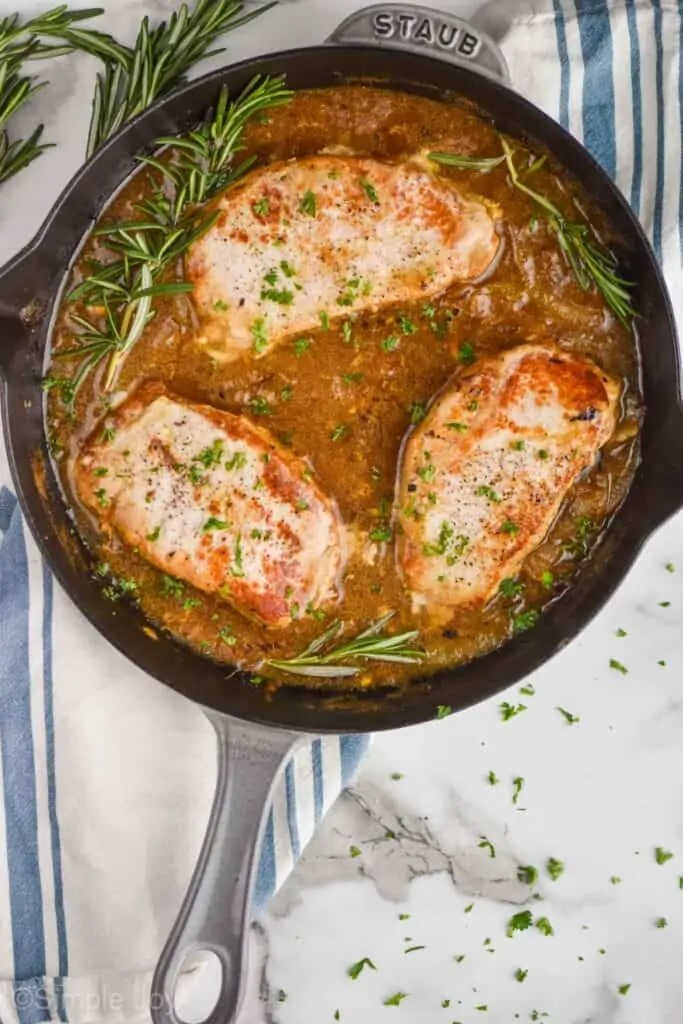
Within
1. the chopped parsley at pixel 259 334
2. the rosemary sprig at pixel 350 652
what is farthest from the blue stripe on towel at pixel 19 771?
the chopped parsley at pixel 259 334

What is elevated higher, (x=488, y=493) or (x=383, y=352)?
(x=383, y=352)

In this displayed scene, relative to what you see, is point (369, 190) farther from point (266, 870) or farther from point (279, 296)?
point (266, 870)

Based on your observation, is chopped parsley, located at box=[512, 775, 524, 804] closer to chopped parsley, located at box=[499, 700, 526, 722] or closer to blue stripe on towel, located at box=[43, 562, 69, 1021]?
chopped parsley, located at box=[499, 700, 526, 722]

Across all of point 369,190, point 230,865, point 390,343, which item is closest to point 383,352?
point 390,343

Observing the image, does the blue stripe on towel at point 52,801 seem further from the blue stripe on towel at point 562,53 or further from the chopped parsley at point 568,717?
the blue stripe on towel at point 562,53

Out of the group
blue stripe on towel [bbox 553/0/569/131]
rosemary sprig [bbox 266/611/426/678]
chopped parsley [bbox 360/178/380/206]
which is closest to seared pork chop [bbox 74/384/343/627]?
rosemary sprig [bbox 266/611/426/678]

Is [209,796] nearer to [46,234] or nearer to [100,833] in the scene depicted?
[100,833]
